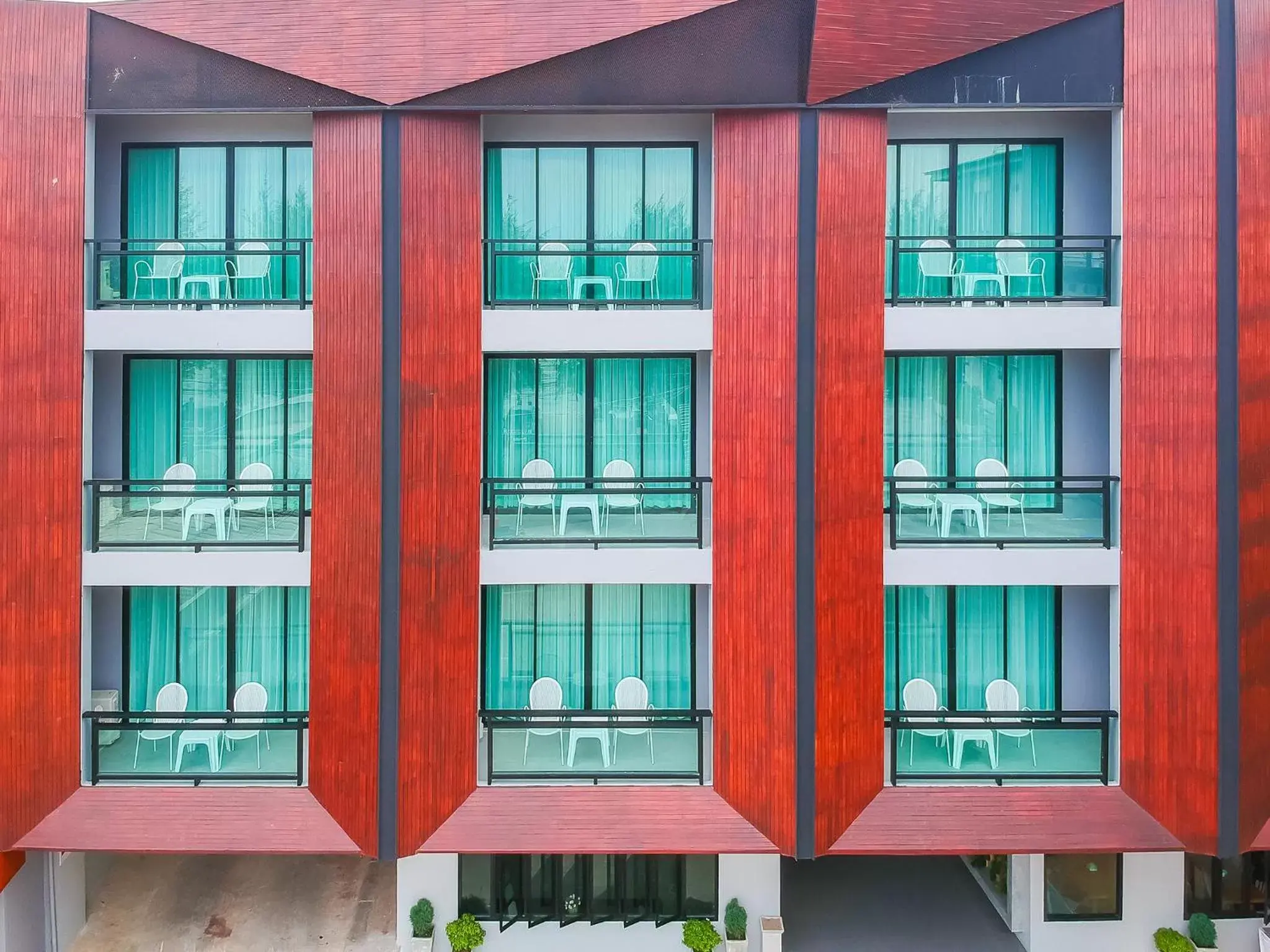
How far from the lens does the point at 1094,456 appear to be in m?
8.55

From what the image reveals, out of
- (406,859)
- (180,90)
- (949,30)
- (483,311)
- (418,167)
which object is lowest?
(406,859)

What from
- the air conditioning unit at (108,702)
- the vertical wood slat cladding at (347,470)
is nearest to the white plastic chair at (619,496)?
the vertical wood slat cladding at (347,470)

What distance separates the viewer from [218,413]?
862 cm

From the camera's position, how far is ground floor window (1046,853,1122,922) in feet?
28.6

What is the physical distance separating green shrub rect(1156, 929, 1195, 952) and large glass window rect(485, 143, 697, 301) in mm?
9051

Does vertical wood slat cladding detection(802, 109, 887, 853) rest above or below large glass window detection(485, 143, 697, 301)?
below

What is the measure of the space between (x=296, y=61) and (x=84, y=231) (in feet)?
9.26

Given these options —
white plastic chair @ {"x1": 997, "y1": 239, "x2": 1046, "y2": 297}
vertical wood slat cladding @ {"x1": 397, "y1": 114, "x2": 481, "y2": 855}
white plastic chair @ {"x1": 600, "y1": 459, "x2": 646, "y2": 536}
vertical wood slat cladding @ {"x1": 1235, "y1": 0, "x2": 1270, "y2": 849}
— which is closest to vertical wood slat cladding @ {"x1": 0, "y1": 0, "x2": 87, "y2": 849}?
vertical wood slat cladding @ {"x1": 397, "y1": 114, "x2": 481, "y2": 855}

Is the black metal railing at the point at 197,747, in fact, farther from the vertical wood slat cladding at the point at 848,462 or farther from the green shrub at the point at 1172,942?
the green shrub at the point at 1172,942

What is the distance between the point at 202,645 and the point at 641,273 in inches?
253

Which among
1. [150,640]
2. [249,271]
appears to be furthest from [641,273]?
[150,640]

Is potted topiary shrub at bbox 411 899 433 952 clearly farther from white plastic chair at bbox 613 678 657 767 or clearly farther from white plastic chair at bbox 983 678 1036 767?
white plastic chair at bbox 983 678 1036 767

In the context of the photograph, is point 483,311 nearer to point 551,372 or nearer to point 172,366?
point 551,372

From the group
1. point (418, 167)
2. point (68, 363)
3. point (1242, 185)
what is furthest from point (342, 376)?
point (1242, 185)
